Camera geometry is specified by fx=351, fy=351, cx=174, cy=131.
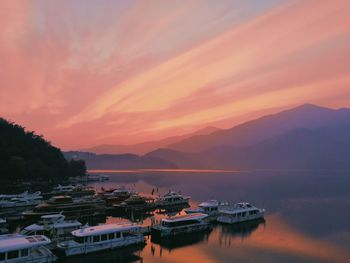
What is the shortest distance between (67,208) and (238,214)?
22.5 meters

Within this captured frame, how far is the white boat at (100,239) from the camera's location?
29.7 metres

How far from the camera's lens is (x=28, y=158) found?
311ft

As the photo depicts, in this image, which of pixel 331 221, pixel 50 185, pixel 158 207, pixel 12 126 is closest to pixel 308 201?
pixel 331 221

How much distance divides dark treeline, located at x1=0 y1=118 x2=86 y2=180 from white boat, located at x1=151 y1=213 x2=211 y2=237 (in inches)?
2356

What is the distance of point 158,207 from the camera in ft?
189

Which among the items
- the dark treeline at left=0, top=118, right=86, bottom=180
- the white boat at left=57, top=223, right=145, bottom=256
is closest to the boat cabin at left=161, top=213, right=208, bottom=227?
the white boat at left=57, top=223, right=145, bottom=256

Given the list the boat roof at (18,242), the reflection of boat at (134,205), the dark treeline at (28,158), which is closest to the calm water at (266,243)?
the boat roof at (18,242)

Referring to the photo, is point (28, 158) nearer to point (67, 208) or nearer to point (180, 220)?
point (67, 208)

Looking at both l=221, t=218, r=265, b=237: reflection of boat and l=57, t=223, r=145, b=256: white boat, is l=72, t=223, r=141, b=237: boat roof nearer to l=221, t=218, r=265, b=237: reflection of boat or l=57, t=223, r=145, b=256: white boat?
l=57, t=223, r=145, b=256: white boat

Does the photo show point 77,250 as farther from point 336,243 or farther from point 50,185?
point 50,185

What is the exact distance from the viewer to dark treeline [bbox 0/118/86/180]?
8531cm

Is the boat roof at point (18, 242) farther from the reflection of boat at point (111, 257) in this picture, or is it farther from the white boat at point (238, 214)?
the white boat at point (238, 214)

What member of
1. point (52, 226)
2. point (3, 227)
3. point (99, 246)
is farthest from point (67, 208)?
point (99, 246)

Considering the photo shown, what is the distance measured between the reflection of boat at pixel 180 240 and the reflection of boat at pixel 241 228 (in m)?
3.49
